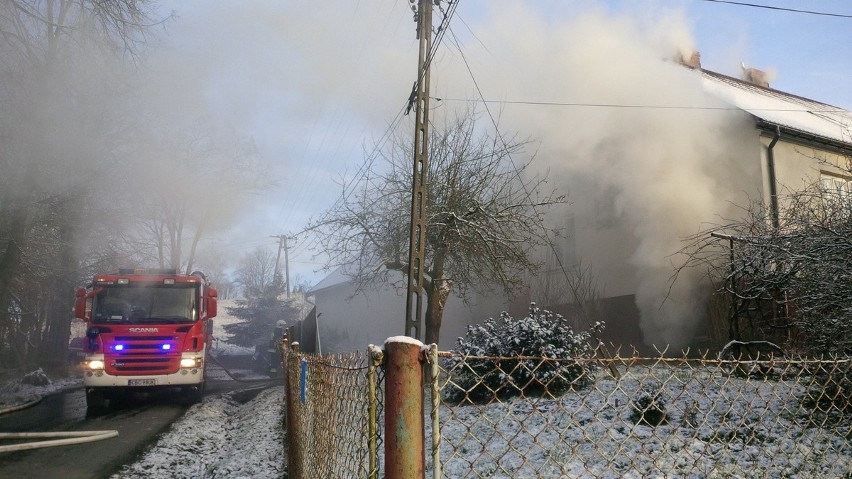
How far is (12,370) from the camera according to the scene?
60.1 ft

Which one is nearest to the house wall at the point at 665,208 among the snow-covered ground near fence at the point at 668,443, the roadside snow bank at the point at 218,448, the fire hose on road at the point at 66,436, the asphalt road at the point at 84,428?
the snow-covered ground near fence at the point at 668,443

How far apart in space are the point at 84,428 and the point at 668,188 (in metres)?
12.1

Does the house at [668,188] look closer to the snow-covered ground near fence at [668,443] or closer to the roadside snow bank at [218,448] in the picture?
the snow-covered ground near fence at [668,443]

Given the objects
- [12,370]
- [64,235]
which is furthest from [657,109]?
[12,370]

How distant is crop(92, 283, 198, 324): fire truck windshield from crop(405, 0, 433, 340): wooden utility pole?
4.12 meters

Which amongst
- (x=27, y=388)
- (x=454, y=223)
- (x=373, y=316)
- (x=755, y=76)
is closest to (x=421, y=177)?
(x=454, y=223)

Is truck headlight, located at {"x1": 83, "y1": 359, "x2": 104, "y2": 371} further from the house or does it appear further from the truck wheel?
the house

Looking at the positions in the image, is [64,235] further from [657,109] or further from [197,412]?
[657,109]

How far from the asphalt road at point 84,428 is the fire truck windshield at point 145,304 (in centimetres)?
167

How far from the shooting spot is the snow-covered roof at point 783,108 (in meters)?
14.9

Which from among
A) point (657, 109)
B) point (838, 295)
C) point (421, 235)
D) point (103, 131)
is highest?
point (657, 109)

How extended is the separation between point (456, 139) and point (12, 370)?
49.3 feet

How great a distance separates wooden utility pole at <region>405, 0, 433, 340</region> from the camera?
1045 cm

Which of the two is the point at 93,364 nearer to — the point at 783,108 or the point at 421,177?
the point at 421,177
